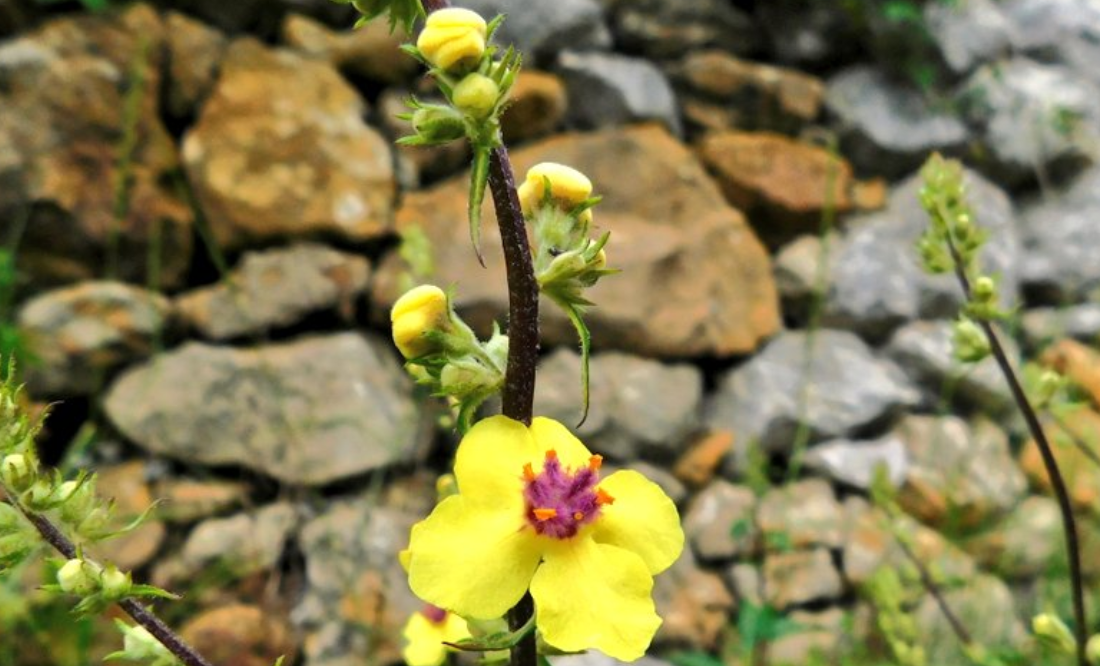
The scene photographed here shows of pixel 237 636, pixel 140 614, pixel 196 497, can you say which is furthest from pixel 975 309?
pixel 196 497

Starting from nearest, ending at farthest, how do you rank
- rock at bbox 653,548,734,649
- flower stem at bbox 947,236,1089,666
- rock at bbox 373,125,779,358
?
flower stem at bbox 947,236,1089,666
rock at bbox 653,548,734,649
rock at bbox 373,125,779,358

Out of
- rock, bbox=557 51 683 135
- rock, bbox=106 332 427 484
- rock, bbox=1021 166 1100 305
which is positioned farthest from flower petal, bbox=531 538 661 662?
rock, bbox=1021 166 1100 305

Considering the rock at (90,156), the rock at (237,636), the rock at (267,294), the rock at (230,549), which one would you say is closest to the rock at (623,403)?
the rock at (267,294)

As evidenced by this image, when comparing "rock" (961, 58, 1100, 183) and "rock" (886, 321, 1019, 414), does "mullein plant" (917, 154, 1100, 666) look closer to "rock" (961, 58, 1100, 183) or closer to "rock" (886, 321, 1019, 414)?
"rock" (886, 321, 1019, 414)

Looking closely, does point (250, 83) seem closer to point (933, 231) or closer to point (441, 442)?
point (441, 442)

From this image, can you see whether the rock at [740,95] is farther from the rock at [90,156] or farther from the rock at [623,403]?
the rock at [90,156]

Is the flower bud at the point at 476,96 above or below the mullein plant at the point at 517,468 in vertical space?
above
